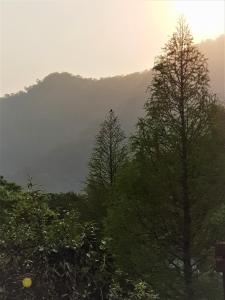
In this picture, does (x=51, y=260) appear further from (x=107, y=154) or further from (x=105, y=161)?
(x=107, y=154)

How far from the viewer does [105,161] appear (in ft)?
106

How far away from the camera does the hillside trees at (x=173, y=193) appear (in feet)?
47.2

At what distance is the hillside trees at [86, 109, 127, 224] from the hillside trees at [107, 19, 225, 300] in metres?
13.7

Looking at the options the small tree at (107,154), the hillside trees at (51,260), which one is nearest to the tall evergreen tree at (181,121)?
the hillside trees at (51,260)

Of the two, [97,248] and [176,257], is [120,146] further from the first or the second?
[97,248]

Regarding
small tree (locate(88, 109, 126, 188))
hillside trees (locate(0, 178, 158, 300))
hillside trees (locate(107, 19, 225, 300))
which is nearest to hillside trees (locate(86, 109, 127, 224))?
small tree (locate(88, 109, 126, 188))

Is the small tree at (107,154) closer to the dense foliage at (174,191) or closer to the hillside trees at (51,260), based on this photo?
the dense foliage at (174,191)

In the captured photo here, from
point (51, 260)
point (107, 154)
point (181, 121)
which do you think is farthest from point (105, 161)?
point (51, 260)

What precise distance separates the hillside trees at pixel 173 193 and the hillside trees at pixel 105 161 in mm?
13685

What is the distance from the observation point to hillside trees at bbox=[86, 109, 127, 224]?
2985 cm

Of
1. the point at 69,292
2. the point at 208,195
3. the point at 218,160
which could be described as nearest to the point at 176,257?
the point at 208,195

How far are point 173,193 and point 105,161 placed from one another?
17841 millimetres

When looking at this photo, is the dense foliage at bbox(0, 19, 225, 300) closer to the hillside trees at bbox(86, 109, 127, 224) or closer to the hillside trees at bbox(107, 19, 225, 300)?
the hillside trees at bbox(107, 19, 225, 300)

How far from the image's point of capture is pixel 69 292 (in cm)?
746
